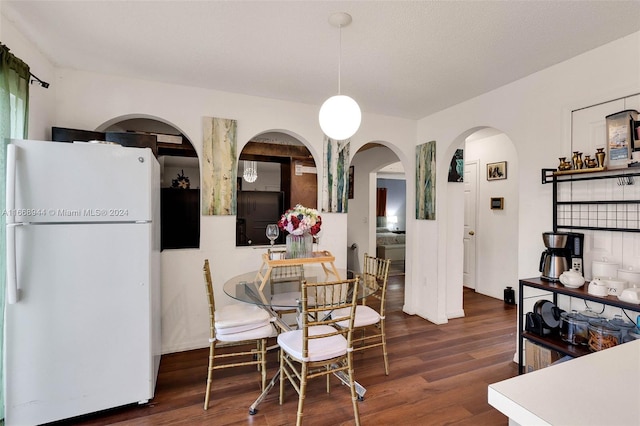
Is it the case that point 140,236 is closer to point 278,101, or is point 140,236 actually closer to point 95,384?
point 95,384

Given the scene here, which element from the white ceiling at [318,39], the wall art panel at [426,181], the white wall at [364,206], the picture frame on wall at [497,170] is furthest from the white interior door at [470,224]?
the white ceiling at [318,39]

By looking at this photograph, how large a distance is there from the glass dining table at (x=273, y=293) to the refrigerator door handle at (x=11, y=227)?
1.22 metres

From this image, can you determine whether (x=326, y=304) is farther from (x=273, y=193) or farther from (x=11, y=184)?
(x=273, y=193)

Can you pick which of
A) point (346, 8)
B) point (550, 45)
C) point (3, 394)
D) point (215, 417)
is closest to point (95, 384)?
point (3, 394)

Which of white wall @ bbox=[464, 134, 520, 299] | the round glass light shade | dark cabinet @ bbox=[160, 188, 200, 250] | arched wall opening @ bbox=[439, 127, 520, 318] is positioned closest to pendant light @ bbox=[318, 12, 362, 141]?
the round glass light shade

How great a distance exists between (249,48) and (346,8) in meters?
0.85

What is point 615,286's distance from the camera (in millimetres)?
2021

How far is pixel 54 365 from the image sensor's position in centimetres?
192

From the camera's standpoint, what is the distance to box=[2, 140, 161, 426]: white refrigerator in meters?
1.85

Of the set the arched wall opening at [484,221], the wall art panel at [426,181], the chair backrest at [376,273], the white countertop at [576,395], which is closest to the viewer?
the white countertop at [576,395]

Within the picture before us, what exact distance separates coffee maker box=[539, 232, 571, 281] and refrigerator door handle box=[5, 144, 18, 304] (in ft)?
11.9

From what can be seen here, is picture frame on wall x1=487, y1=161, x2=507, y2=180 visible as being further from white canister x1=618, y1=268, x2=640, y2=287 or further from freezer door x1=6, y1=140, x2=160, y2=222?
freezer door x1=6, y1=140, x2=160, y2=222

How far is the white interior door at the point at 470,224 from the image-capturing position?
5.42 meters

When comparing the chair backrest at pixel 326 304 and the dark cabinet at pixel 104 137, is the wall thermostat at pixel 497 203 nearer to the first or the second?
the chair backrest at pixel 326 304
